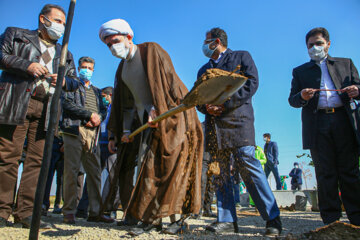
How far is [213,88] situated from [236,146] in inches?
33.9

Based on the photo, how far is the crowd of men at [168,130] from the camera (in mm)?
2971

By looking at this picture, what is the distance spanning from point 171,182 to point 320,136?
6.42 ft

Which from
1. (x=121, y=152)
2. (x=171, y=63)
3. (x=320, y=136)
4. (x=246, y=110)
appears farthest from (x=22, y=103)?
(x=320, y=136)

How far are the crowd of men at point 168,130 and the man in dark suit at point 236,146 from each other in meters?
0.01

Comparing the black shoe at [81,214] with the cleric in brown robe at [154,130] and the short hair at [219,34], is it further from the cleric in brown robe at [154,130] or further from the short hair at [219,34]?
the short hair at [219,34]

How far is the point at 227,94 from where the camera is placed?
8.89 ft

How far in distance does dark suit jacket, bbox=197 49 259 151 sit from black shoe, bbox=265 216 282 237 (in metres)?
0.82

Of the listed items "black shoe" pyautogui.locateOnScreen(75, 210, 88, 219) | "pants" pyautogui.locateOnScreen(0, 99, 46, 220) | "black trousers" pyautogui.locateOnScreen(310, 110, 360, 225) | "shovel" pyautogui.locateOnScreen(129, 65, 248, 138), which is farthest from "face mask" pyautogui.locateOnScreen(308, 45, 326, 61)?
"black shoe" pyautogui.locateOnScreen(75, 210, 88, 219)

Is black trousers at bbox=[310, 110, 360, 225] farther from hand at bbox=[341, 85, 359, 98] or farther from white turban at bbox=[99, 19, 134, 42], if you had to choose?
white turban at bbox=[99, 19, 134, 42]

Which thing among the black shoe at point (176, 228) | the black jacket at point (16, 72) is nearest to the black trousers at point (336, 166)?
the black shoe at point (176, 228)

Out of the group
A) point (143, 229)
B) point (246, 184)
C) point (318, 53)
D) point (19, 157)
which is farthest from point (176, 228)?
point (318, 53)

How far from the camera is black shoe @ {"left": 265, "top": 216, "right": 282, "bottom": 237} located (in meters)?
2.91

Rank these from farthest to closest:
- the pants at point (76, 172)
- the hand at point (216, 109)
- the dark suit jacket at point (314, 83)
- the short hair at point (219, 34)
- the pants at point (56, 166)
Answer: the pants at point (56, 166), the pants at point (76, 172), the short hair at point (219, 34), the dark suit jacket at point (314, 83), the hand at point (216, 109)

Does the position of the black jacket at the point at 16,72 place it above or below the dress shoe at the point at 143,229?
above
